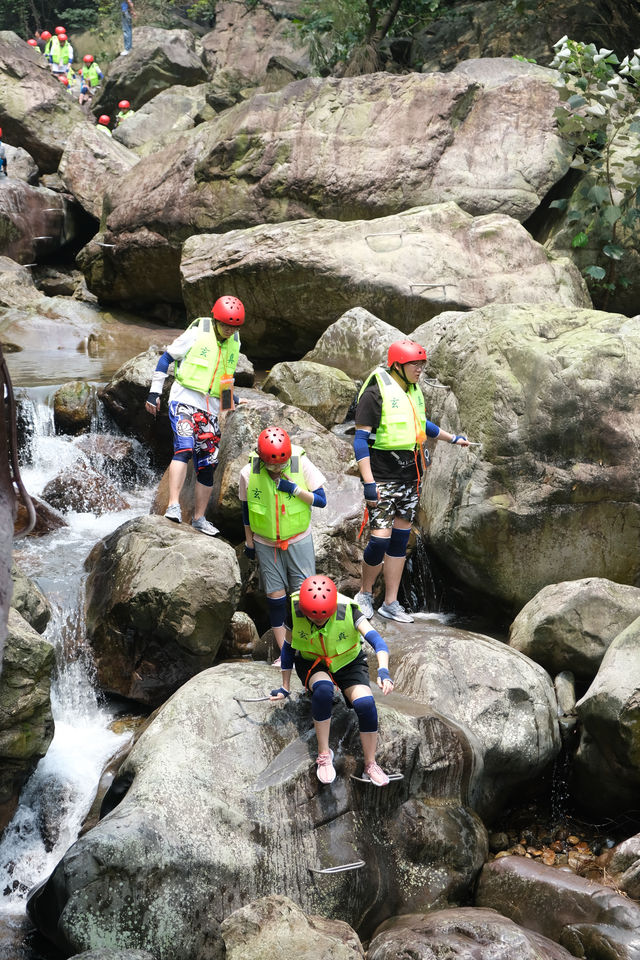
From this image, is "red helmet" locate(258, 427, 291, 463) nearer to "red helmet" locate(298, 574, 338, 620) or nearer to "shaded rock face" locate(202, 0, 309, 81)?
"red helmet" locate(298, 574, 338, 620)

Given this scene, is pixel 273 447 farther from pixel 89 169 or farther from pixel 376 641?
pixel 89 169

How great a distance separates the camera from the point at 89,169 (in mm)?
18266

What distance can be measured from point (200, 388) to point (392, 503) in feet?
6.07

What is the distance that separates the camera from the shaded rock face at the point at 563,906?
5.07 metres

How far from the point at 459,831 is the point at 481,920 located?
0.76 meters

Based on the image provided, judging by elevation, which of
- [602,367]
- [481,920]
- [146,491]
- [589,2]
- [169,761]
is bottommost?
[146,491]

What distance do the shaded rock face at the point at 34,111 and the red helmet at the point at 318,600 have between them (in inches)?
711

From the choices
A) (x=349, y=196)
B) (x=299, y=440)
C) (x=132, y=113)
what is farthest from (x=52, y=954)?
(x=132, y=113)

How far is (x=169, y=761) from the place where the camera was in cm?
519

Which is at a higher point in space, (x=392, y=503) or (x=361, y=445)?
(x=361, y=445)

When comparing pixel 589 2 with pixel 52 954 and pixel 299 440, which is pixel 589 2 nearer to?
pixel 299 440

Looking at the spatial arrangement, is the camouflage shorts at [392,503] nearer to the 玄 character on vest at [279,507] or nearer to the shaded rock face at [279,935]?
the 玄 character on vest at [279,507]

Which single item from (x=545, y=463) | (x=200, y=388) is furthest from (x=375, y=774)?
(x=200, y=388)

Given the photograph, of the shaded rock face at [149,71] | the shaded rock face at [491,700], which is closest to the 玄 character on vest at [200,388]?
the shaded rock face at [491,700]
